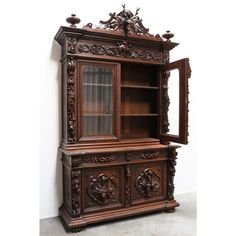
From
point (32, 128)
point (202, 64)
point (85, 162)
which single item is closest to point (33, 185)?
point (32, 128)

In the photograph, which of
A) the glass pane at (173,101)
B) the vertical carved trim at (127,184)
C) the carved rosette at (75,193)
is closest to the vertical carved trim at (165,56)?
the glass pane at (173,101)

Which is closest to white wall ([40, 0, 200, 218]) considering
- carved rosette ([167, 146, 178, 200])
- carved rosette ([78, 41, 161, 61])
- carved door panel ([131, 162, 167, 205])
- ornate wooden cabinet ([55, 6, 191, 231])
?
ornate wooden cabinet ([55, 6, 191, 231])

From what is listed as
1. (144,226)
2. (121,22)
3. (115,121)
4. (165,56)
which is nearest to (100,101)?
(115,121)

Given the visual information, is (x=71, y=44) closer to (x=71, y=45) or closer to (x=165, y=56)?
(x=71, y=45)

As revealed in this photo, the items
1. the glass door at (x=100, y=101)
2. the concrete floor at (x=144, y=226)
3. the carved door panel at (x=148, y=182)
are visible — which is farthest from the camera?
the carved door panel at (x=148, y=182)

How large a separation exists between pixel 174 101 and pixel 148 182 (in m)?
1.43

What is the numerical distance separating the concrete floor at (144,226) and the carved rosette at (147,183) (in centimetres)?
30

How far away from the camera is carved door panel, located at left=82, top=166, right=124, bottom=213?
2.75 m

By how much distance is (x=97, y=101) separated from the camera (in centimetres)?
297

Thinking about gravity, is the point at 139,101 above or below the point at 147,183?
above

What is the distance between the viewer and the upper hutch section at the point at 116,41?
2.70 metres

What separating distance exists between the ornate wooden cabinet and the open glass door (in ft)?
0.04

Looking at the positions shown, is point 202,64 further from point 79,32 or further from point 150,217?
point 150,217

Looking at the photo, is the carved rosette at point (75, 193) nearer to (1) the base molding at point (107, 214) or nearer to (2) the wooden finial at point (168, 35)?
(1) the base molding at point (107, 214)
